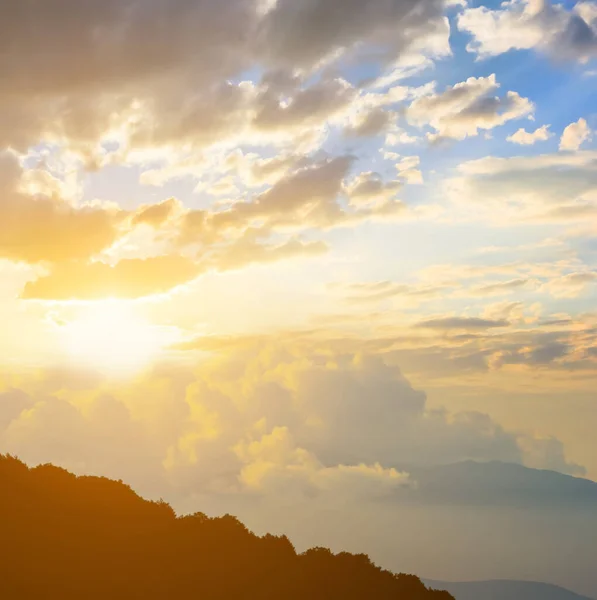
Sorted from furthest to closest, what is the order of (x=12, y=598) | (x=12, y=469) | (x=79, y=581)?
(x=12, y=469) < (x=79, y=581) < (x=12, y=598)

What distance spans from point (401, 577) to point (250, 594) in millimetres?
19930

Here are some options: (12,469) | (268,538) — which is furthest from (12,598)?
(268,538)

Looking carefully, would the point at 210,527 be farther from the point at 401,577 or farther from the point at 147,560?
the point at 401,577

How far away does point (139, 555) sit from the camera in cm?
9369

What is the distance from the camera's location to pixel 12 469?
10050 cm

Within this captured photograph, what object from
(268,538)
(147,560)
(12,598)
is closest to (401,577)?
(268,538)

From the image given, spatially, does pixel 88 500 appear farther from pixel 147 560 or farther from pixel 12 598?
pixel 12 598

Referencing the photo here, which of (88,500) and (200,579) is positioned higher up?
(88,500)

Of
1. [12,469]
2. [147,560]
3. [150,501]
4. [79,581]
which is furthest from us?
[150,501]

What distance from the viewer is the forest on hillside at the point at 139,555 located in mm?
84750

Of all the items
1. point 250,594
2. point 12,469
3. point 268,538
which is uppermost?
point 12,469

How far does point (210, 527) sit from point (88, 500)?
1676 centimetres

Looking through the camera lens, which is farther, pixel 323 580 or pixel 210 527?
pixel 210 527

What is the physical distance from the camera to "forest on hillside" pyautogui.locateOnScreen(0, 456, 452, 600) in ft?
278
